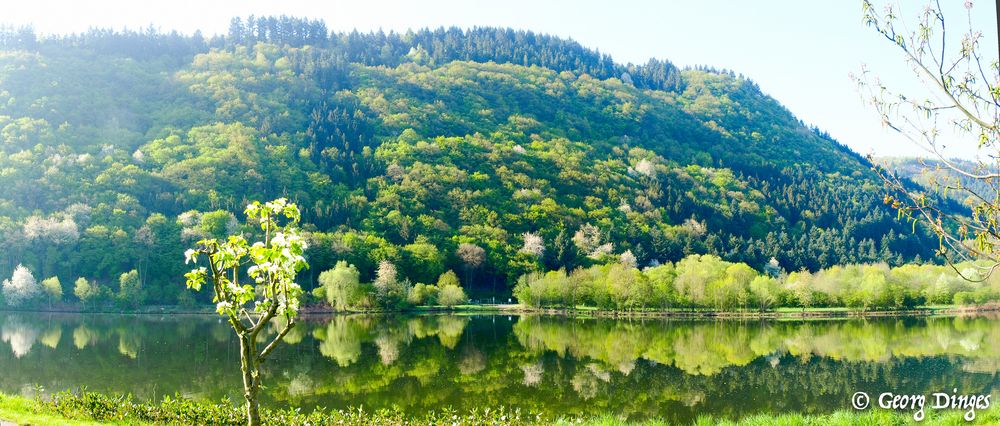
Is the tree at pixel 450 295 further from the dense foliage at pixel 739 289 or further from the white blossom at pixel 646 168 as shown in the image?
the white blossom at pixel 646 168

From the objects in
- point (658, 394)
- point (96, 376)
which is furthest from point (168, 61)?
point (658, 394)

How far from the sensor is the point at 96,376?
30.2 m

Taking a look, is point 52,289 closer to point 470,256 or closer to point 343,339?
point 343,339

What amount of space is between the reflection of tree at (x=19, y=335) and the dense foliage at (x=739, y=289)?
169ft

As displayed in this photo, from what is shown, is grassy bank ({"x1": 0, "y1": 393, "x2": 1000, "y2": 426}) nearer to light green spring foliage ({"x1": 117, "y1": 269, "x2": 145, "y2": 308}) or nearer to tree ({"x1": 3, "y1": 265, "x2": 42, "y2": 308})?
light green spring foliage ({"x1": 117, "y1": 269, "x2": 145, "y2": 308})

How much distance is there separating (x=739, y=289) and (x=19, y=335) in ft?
221

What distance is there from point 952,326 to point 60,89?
513 ft

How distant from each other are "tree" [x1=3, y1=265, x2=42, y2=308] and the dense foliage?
57.3 m

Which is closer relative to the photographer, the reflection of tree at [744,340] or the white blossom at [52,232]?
the reflection of tree at [744,340]

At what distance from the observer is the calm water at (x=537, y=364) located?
2638 cm

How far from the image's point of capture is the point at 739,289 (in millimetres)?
76375

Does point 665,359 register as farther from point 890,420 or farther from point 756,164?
point 756,164

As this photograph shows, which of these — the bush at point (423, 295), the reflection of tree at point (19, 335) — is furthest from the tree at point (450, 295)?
the reflection of tree at point (19, 335)

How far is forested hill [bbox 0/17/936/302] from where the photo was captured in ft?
310
